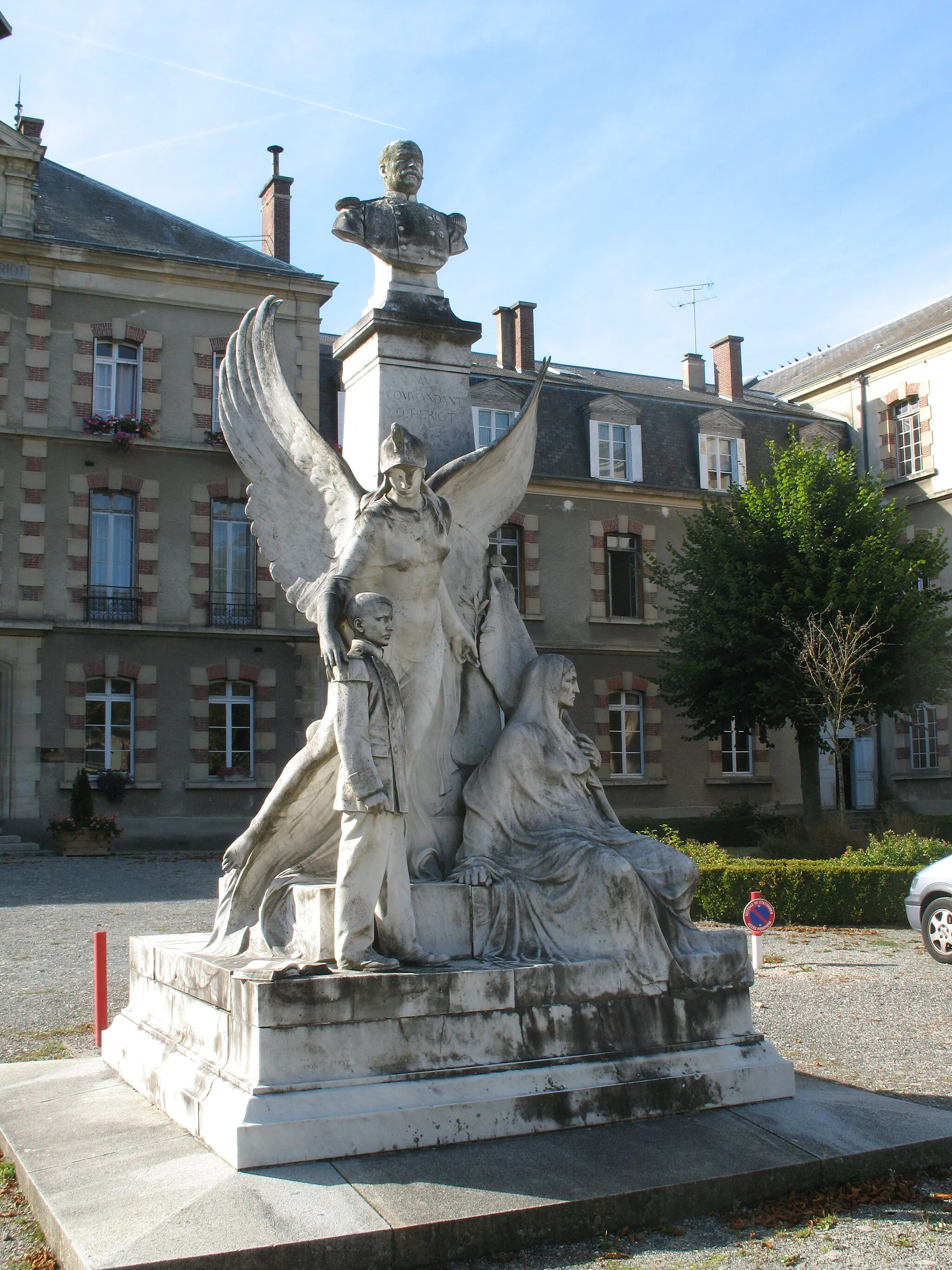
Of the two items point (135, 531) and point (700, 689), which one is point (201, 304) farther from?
point (700, 689)

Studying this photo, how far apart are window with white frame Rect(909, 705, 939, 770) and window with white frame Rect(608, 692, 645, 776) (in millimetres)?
6033

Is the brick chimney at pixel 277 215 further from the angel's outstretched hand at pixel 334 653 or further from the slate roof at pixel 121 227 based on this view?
the angel's outstretched hand at pixel 334 653

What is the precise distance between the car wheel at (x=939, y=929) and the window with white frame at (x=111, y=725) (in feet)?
48.7

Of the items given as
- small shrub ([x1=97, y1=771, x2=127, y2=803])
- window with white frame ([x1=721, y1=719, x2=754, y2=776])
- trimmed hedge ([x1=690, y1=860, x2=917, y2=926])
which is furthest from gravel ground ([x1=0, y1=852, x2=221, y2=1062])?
window with white frame ([x1=721, y1=719, x2=754, y2=776])

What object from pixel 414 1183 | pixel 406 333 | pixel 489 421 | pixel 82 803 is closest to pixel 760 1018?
pixel 414 1183

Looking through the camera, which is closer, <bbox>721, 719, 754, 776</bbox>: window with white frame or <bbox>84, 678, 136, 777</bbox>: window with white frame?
<bbox>84, 678, 136, 777</bbox>: window with white frame

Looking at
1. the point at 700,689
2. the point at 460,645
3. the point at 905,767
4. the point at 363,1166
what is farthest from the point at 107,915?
the point at 905,767

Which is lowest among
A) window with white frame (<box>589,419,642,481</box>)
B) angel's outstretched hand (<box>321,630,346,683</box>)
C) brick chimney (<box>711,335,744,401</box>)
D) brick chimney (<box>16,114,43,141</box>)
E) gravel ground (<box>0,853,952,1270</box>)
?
gravel ground (<box>0,853,952,1270</box>)

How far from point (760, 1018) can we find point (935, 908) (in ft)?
11.5

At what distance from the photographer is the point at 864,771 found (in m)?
28.6

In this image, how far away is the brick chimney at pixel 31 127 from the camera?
24328 millimetres

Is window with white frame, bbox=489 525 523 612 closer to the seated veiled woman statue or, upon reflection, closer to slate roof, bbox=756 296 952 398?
slate roof, bbox=756 296 952 398

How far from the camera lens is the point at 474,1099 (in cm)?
440

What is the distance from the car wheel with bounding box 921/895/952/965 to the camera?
10844 millimetres
